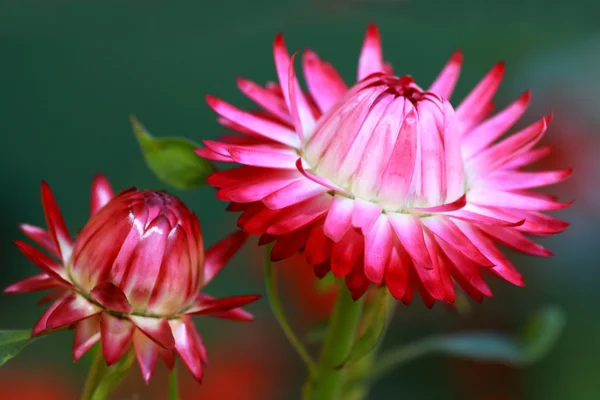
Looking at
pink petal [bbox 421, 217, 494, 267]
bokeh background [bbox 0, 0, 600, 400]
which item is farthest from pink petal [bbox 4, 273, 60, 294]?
bokeh background [bbox 0, 0, 600, 400]

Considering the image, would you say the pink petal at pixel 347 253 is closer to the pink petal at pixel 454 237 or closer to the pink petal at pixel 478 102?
the pink petal at pixel 454 237

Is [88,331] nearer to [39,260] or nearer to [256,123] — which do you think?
[39,260]

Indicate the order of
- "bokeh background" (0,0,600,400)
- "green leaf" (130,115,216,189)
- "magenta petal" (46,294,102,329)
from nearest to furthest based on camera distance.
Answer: "magenta petal" (46,294,102,329) < "green leaf" (130,115,216,189) < "bokeh background" (0,0,600,400)

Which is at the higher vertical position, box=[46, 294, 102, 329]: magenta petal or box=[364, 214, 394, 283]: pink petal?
box=[364, 214, 394, 283]: pink petal

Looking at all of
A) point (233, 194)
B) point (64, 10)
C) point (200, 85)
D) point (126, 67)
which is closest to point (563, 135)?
point (200, 85)

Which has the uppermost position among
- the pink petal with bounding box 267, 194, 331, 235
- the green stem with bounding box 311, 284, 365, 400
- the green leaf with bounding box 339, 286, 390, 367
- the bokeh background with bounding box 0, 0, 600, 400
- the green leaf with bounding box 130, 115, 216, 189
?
the pink petal with bounding box 267, 194, 331, 235

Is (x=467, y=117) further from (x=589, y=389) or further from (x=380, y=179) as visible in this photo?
(x=589, y=389)

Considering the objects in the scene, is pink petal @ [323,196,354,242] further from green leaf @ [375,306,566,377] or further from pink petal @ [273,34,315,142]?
green leaf @ [375,306,566,377]

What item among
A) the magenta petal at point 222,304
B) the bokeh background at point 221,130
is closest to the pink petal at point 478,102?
the magenta petal at point 222,304
